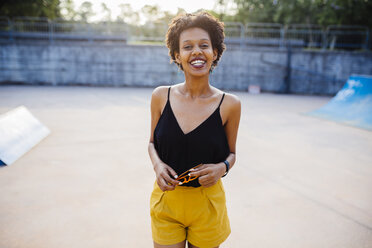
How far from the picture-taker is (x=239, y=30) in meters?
16.5

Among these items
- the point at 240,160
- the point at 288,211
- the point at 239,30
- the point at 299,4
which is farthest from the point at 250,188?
the point at 299,4

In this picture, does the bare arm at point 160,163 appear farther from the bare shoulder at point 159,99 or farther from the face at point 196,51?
the face at point 196,51

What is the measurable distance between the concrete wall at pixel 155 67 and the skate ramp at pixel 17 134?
980 centimetres

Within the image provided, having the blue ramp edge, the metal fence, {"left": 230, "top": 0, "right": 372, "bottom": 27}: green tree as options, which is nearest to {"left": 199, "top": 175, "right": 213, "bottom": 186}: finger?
the blue ramp edge

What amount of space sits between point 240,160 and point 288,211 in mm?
1702

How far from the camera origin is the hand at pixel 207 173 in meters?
1.55

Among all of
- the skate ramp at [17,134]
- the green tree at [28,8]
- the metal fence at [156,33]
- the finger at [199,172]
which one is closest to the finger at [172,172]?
the finger at [199,172]

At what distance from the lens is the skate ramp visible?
184 inches

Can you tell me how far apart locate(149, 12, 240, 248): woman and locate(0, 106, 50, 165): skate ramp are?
381 cm

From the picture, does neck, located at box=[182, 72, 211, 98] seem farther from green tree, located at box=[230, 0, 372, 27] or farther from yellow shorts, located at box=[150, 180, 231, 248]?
green tree, located at box=[230, 0, 372, 27]

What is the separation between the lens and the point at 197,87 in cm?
180

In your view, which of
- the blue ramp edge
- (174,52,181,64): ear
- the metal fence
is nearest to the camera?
(174,52,181,64): ear

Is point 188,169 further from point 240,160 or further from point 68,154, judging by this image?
point 68,154

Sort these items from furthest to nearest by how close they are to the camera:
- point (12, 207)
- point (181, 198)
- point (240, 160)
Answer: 1. point (240, 160)
2. point (12, 207)
3. point (181, 198)
